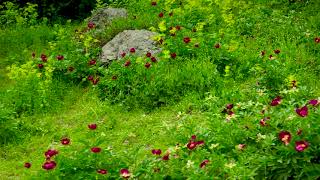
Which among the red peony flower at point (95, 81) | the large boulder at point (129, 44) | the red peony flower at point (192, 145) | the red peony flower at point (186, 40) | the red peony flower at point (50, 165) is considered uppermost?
the red peony flower at point (192, 145)

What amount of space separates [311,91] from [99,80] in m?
3.11

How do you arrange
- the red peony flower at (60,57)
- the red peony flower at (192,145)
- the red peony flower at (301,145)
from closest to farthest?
1. the red peony flower at (301,145)
2. the red peony flower at (192,145)
3. the red peony flower at (60,57)

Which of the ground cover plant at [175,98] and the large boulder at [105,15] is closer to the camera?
the ground cover plant at [175,98]

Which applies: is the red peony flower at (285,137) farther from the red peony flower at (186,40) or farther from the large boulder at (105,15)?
the large boulder at (105,15)

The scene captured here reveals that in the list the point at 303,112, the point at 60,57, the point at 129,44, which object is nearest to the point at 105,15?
the point at 129,44

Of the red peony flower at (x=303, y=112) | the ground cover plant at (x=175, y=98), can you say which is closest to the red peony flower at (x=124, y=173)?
the ground cover plant at (x=175, y=98)

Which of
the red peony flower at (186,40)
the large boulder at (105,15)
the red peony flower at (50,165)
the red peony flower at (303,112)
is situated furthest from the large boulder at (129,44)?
the red peony flower at (303,112)

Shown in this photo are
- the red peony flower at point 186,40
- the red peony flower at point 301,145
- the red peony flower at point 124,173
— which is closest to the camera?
the red peony flower at point 301,145

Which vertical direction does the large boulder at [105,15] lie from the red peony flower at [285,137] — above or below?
below

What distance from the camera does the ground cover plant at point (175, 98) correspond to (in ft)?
16.3

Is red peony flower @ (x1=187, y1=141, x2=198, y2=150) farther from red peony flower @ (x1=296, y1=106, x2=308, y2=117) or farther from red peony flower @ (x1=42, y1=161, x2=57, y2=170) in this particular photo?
red peony flower @ (x1=42, y1=161, x2=57, y2=170)

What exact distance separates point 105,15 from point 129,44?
75.4 inches

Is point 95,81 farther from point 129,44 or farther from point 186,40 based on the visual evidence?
point 186,40

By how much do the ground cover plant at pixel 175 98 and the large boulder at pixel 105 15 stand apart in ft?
0.69
